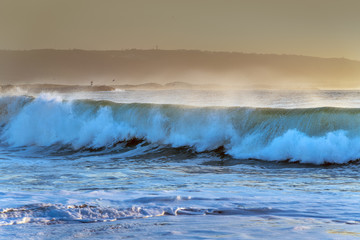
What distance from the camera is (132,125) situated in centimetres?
2408

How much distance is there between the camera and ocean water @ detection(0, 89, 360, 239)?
25.5 ft

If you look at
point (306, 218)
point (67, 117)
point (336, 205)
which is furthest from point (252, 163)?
point (67, 117)

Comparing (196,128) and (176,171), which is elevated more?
(196,128)

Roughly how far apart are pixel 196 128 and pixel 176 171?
252 inches

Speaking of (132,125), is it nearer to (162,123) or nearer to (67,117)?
(162,123)

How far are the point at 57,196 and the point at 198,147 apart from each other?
10.9m

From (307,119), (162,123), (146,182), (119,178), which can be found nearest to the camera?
(146,182)

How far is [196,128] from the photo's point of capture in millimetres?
21609

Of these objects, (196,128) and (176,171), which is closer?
(176,171)

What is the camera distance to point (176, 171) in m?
15.3

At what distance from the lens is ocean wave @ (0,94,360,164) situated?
57.2 ft

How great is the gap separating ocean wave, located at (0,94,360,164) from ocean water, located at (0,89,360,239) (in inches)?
1.7

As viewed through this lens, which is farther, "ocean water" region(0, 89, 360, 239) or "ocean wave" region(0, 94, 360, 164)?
"ocean wave" region(0, 94, 360, 164)

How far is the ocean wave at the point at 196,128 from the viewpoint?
1744 cm
